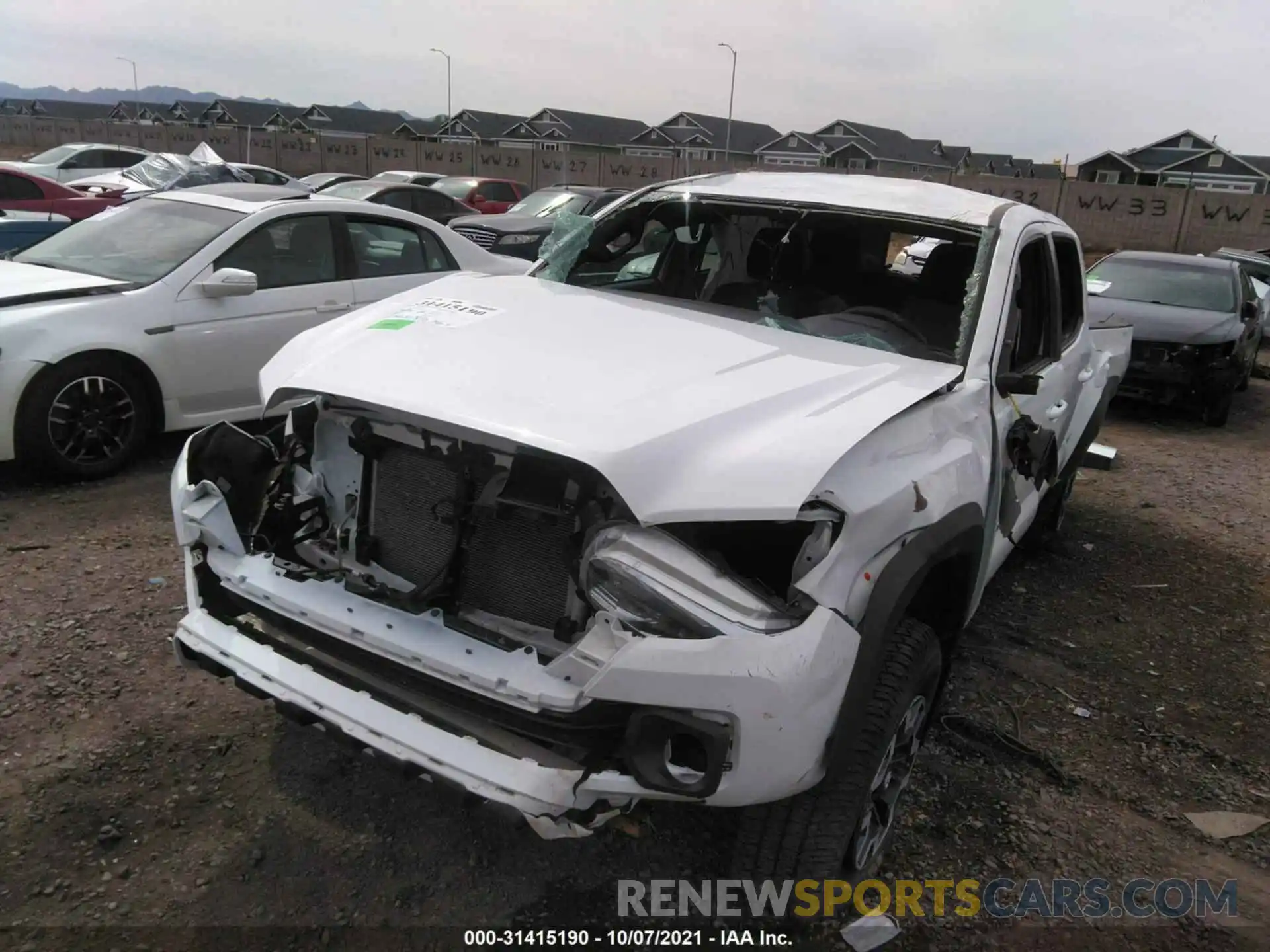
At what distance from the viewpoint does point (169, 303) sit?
17.5 feet

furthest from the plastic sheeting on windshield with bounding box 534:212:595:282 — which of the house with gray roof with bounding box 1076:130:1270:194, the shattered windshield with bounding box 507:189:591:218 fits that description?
the house with gray roof with bounding box 1076:130:1270:194

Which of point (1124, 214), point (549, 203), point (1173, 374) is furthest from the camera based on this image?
point (1124, 214)

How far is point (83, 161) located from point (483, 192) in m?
8.08

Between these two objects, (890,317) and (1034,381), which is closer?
(1034,381)

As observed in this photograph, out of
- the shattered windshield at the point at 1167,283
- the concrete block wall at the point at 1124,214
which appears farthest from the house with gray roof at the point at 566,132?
the shattered windshield at the point at 1167,283

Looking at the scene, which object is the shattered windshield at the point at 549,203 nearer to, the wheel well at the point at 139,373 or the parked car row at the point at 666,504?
the wheel well at the point at 139,373

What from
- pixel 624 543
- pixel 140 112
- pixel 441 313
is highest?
pixel 140 112

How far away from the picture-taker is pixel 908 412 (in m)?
2.57

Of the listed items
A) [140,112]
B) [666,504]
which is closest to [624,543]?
[666,504]

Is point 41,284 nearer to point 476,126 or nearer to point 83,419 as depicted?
point 83,419

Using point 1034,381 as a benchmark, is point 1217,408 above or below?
below

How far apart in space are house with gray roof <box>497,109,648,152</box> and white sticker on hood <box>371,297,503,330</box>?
68967 mm

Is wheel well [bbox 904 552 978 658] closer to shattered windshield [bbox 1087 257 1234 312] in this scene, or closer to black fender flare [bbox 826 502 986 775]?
black fender flare [bbox 826 502 986 775]

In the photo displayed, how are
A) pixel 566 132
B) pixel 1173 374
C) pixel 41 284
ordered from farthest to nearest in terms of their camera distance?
pixel 566 132, pixel 1173 374, pixel 41 284
